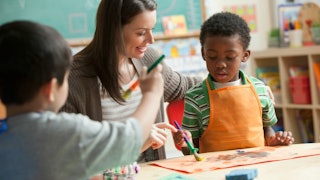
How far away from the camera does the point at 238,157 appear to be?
1.50 meters

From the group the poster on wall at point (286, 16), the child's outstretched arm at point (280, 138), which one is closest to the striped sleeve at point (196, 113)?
the child's outstretched arm at point (280, 138)

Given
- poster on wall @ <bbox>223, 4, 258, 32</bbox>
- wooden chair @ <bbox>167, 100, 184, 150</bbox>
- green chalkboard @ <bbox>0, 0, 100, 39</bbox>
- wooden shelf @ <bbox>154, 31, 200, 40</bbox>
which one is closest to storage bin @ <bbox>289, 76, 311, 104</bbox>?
poster on wall @ <bbox>223, 4, 258, 32</bbox>

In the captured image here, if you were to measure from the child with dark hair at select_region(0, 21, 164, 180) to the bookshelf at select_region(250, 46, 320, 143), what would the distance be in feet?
9.18

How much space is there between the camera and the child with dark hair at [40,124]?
0.90 metres

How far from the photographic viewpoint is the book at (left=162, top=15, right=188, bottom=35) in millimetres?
3395

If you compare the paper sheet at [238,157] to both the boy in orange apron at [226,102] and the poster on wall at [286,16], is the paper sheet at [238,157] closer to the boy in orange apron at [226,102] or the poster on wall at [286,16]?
the boy in orange apron at [226,102]

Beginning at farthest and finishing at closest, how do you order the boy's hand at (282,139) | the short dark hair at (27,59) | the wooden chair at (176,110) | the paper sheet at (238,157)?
the wooden chair at (176,110) < the boy's hand at (282,139) < the paper sheet at (238,157) < the short dark hair at (27,59)

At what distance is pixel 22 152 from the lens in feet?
2.97

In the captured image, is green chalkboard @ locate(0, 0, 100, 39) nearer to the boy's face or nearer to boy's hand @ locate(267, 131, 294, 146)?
the boy's face

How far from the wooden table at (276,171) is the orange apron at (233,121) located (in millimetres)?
283

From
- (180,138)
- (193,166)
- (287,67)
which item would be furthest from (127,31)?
(287,67)

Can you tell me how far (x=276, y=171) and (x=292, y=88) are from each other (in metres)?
2.50

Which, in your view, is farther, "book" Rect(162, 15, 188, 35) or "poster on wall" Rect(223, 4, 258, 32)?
"poster on wall" Rect(223, 4, 258, 32)

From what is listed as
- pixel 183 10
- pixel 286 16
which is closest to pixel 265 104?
pixel 183 10
